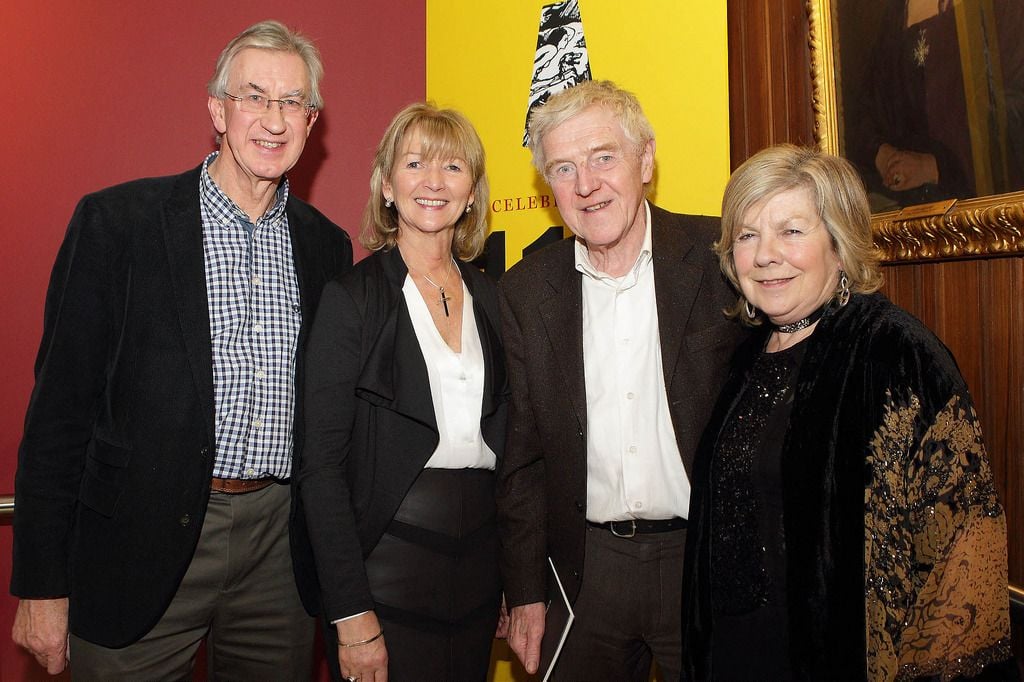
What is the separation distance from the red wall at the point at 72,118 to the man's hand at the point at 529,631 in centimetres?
183

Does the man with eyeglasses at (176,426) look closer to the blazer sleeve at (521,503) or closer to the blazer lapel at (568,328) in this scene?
the blazer sleeve at (521,503)

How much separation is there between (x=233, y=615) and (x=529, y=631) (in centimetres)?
83

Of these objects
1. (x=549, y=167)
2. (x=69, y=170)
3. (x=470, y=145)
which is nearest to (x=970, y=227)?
(x=549, y=167)

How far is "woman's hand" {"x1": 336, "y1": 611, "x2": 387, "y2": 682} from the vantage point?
1.98 meters

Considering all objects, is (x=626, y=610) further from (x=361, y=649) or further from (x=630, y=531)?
(x=361, y=649)

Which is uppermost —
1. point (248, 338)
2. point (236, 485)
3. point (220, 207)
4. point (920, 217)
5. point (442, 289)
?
point (220, 207)

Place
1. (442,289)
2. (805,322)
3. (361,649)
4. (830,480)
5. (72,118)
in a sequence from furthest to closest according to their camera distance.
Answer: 1. (72,118)
2. (442,289)
3. (361,649)
4. (805,322)
5. (830,480)

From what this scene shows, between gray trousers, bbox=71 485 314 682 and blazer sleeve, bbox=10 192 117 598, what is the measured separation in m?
0.26

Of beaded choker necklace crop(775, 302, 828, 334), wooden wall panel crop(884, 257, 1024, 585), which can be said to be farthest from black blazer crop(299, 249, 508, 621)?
wooden wall panel crop(884, 257, 1024, 585)

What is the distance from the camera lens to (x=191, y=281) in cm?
210

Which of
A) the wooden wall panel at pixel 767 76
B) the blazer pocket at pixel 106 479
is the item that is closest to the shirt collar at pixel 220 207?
the blazer pocket at pixel 106 479

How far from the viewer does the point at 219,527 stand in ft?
6.97

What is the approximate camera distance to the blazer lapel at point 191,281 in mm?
2049

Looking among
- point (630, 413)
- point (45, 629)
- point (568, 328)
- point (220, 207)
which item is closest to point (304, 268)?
point (220, 207)
